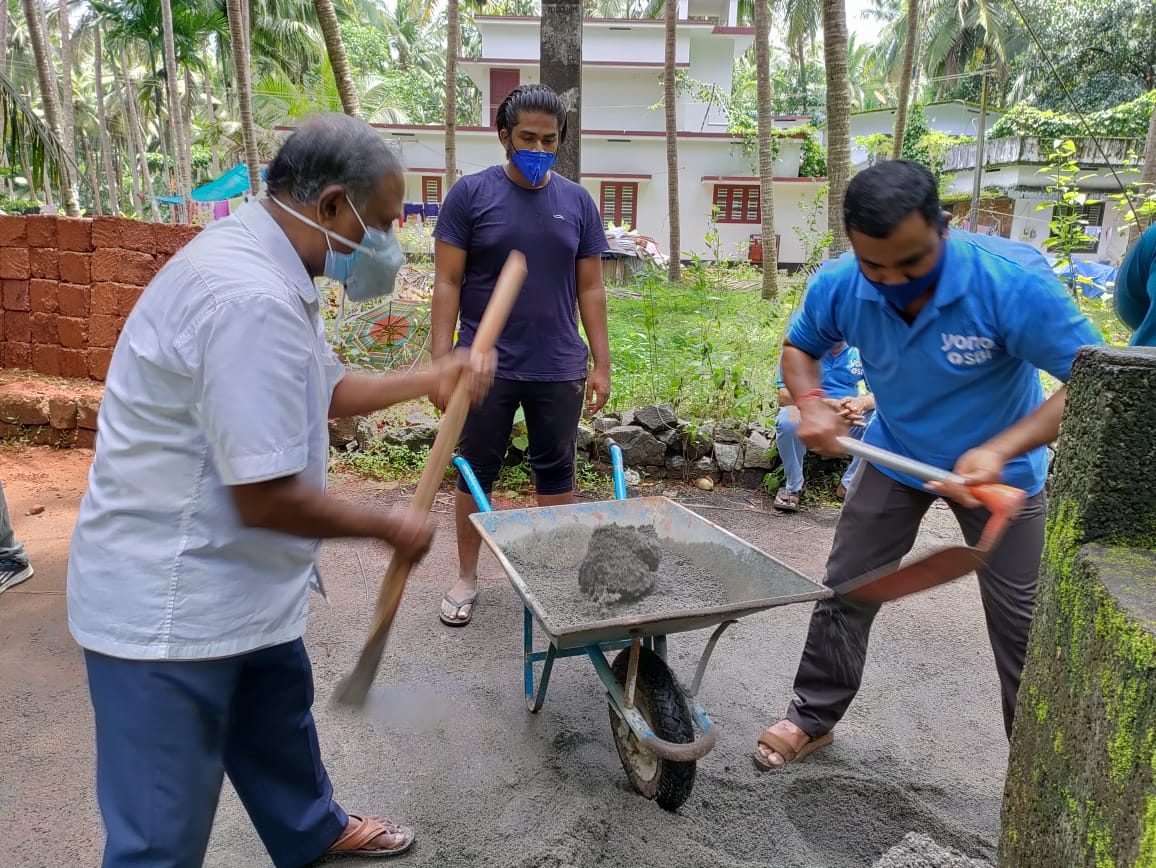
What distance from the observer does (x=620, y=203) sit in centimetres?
2211

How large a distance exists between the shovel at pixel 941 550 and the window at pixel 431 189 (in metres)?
21.4

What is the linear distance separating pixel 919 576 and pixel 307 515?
1.54 m

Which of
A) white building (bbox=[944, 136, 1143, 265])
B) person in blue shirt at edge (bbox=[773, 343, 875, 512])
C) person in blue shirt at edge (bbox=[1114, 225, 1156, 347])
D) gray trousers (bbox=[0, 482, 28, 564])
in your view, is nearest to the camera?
person in blue shirt at edge (bbox=[1114, 225, 1156, 347])

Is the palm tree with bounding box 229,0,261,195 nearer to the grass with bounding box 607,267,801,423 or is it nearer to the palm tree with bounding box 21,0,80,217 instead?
the palm tree with bounding box 21,0,80,217

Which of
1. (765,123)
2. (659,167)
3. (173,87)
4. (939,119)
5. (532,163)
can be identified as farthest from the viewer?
(939,119)

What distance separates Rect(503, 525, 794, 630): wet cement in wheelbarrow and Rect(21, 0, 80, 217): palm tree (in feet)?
30.0

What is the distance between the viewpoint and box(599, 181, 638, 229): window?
72.0 feet

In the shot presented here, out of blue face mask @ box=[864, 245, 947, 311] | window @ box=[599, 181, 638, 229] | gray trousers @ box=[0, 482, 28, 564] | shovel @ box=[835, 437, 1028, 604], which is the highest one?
window @ box=[599, 181, 638, 229]

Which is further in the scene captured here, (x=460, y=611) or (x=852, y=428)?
(x=852, y=428)

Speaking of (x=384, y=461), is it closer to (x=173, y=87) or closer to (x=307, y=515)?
(x=307, y=515)

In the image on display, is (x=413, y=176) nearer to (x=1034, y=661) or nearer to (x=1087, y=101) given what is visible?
(x=1087, y=101)

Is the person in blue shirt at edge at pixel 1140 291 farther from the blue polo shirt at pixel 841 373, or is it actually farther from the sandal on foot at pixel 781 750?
the blue polo shirt at pixel 841 373

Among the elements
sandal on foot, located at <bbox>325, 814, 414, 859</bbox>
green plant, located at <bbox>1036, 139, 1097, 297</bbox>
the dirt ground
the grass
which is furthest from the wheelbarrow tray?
green plant, located at <bbox>1036, 139, 1097, 297</bbox>

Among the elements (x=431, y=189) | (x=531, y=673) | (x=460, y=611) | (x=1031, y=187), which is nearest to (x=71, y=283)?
(x=460, y=611)
